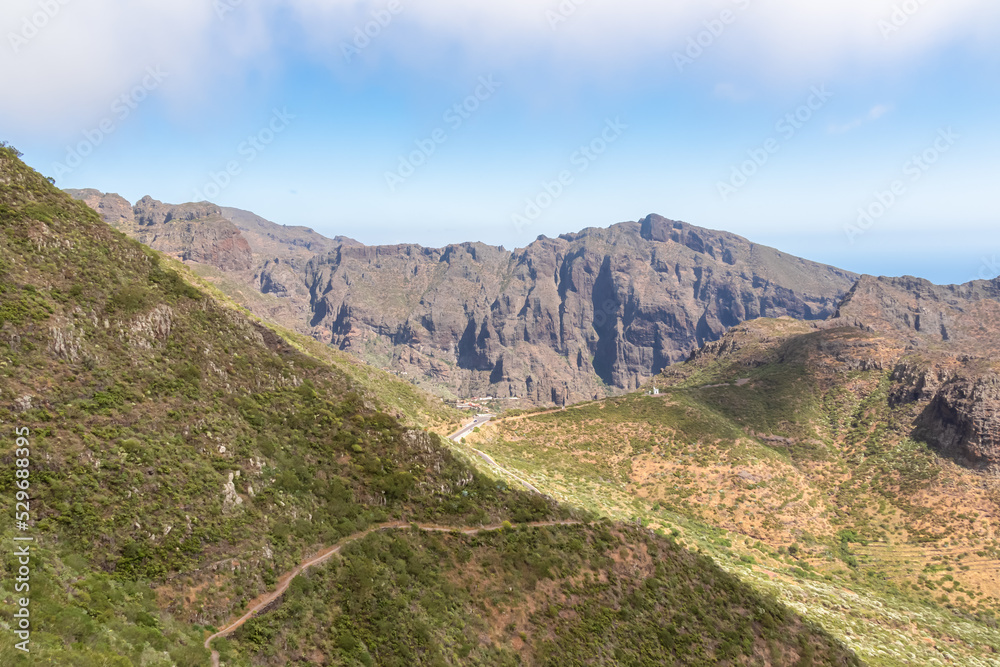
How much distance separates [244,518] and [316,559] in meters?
4.71

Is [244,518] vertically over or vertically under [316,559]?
over

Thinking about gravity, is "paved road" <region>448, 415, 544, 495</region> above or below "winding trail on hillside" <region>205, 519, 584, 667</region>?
above

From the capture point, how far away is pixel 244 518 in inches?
1053

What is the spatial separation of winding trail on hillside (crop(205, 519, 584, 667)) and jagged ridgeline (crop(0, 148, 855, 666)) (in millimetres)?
514

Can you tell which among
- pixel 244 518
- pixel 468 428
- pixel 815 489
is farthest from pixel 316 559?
pixel 815 489

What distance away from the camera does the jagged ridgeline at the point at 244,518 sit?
2059cm

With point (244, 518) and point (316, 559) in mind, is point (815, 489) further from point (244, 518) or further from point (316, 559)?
point (244, 518)

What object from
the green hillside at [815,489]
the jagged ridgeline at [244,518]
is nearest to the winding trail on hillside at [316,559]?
the jagged ridgeline at [244,518]

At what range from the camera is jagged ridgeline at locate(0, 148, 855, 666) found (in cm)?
2059

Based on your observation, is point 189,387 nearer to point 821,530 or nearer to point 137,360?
point 137,360

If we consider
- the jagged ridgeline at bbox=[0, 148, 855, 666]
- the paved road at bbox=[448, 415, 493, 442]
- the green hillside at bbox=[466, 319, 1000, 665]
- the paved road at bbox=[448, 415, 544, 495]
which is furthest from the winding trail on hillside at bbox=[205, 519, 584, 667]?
the paved road at bbox=[448, 415, 493, 442]

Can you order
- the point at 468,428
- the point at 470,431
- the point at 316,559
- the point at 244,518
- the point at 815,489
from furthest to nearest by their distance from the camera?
the point at 468,428
the point at 815,489
the point at 470,431
the point at 316,559
the point at 244,518

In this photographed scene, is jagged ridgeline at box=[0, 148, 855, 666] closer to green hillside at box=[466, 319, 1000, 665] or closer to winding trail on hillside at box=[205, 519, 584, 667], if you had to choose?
winding trail on hillside at box=[205, 519, 584, 667]

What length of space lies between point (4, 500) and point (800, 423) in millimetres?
107027
